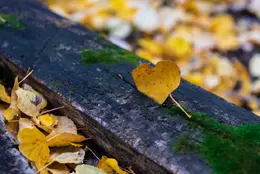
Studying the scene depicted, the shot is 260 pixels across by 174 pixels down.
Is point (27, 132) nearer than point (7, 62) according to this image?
Yes

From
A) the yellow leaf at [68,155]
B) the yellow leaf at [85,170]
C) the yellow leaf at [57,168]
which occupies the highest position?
the yellow leaf at [85,170]

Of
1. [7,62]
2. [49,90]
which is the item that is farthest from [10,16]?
[49,90]

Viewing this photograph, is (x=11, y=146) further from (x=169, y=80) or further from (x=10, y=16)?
(x=10, y=16)

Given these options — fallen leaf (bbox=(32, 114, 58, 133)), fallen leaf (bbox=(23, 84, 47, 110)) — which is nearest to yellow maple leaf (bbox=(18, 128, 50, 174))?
fallen leaf (bbox=(32, 114, 58, 133))

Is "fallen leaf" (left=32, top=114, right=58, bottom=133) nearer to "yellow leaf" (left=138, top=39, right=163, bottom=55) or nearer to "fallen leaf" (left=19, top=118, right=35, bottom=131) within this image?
"fallen leaf" (left=19, top=118, right=35, bottom=131)

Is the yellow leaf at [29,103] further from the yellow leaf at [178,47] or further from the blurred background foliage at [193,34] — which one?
→ the yellow leaf at [178,47]

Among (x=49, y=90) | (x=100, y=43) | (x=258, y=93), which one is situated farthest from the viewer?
(x=258, y=93)

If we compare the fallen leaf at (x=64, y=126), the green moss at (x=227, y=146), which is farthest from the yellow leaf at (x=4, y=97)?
the green moss at (x=227, y=146)
